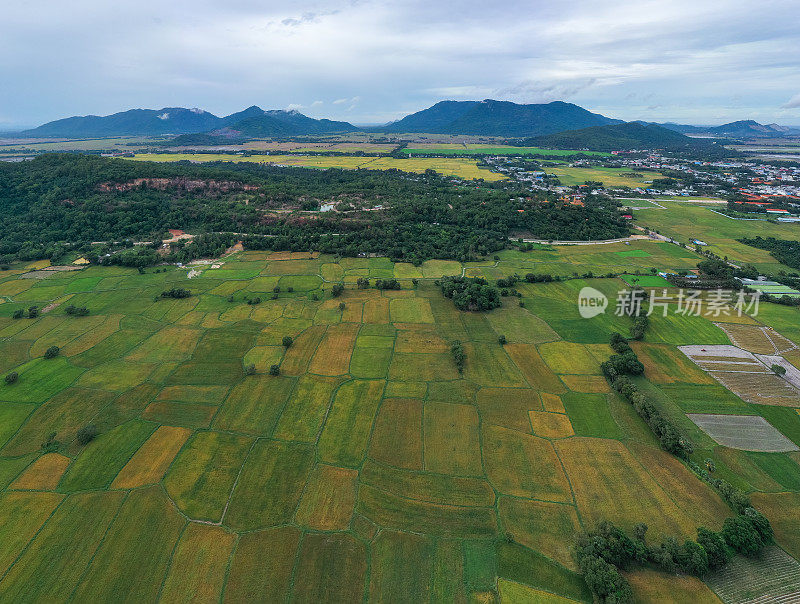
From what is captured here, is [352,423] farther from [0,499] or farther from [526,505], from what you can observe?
[0,499]

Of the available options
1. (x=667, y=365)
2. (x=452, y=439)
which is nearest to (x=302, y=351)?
(x=452, y=439)

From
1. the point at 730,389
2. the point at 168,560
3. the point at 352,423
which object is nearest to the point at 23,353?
the point at 168,560

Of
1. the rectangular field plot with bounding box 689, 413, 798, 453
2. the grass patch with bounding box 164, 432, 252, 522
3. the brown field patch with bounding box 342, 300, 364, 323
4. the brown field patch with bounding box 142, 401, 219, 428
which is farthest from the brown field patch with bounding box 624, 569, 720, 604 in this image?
the brown field patch with bounding box 342, 300, 364, 323

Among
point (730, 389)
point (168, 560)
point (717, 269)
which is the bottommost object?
point (168, 560)

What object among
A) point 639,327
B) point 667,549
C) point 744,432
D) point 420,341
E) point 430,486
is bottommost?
point 430,486

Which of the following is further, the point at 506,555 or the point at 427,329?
the point at 427,329

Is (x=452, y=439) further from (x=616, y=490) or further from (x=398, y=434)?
(x=616, y=490)
